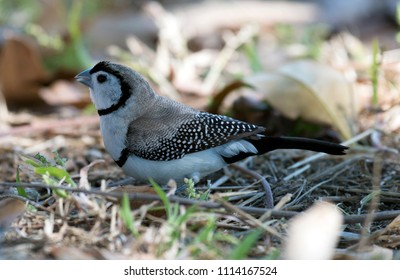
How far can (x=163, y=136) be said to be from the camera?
12.4ft

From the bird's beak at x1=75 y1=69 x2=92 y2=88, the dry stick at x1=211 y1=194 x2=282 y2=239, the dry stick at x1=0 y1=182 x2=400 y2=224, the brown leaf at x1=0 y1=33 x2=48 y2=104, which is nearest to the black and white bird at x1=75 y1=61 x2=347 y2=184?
the bird's beak at x1=75 y1=69 x2=92 y2=88

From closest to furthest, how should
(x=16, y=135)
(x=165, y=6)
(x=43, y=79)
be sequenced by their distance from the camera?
(x=16, y=135) → (x=43, y=79) → (x=165, y=6)

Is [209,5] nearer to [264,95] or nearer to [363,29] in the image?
[363,29]

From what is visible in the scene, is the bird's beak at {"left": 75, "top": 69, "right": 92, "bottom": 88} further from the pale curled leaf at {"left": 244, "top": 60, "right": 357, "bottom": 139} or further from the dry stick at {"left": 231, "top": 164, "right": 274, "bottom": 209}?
the pale curled leaf at {"left": 244, "top": 60, "right": 357, "bottom": 139}

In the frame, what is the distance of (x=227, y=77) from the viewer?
21.7ft

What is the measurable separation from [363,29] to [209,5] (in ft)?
7.44

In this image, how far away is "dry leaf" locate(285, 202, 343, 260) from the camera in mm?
2469

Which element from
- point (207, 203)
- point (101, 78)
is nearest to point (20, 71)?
point (101, 78)

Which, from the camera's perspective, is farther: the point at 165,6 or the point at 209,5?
the point at 165,6

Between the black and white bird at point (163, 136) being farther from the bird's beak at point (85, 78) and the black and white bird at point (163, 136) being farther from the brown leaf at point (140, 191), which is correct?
the brown leaf at point (140, 191)

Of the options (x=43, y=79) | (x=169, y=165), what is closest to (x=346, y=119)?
(x=169, y=165)

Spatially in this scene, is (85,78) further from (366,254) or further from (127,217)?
(366,254)
